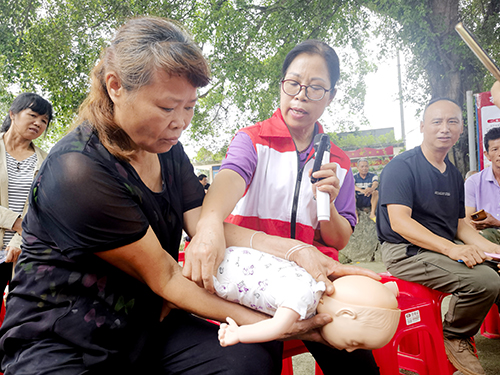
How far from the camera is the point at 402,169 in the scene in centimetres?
289

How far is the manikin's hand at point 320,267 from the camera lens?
1.45m

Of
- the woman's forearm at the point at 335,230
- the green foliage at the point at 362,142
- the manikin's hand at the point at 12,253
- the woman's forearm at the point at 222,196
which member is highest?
the green foliage at the point at 362,142

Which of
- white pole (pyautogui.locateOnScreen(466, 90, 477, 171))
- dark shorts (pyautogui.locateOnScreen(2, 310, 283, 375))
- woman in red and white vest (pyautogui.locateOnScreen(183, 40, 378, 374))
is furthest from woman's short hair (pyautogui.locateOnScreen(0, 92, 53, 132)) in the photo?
white pole (pyautogui.locateOnScreen(466, 90, 477, 171))

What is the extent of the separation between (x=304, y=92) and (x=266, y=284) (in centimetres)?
105

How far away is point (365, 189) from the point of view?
8.48 metres

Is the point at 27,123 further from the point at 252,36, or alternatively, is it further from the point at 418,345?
the point at 252,36

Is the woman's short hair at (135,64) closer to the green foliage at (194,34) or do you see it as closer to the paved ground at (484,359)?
the paved ground at (484,359)

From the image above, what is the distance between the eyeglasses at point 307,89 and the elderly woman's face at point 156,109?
0.77 meters

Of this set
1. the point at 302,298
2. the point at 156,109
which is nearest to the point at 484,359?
the point at 302,298

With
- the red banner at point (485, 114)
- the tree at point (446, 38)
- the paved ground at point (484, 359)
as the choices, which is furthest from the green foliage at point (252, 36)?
the paved ground at point (484, 359)

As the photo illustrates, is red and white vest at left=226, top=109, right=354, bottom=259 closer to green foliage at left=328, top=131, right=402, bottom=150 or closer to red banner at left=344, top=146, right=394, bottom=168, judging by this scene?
Answer: green foliage at left=328, top=131, right=402, bottom=150

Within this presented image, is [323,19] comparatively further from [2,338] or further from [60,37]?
[2,338]

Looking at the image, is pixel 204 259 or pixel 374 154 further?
pixel 374 154

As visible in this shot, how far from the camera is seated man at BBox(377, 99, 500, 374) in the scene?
2.49 meters
